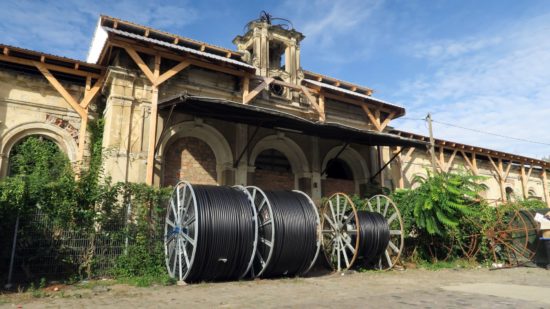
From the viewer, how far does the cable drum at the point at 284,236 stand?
29.2 ft

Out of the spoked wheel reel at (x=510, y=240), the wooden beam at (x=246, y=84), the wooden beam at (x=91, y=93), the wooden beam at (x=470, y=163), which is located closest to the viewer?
the wooden beam at (x=91, y=93)

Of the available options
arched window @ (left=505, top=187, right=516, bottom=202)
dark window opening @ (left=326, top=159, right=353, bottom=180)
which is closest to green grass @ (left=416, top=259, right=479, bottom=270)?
dark window opening @ (left=326, top=159, right=353, bottom=180)

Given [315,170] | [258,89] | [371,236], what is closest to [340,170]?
[315,170]

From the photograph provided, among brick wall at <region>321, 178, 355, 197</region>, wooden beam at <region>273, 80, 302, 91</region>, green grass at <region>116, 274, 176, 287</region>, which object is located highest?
wooden beam at <region>273, 80, 302, 91</region>

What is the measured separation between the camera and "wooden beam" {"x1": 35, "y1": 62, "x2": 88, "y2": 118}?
11.9 metres

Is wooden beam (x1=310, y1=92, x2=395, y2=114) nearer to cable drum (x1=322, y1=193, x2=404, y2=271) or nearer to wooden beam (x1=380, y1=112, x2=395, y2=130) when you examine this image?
wooden beam (x1=380, y1=112, x2=395, y2=130)

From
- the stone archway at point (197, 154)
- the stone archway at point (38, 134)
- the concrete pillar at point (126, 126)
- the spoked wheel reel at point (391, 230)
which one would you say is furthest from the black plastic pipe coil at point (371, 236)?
the stone archway at point (38, 134)

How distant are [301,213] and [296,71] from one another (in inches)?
341

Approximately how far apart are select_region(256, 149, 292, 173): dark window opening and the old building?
0.05 metres

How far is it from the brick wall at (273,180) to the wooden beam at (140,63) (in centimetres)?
519

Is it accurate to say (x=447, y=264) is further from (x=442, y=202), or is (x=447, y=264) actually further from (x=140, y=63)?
(x=140, y=63)

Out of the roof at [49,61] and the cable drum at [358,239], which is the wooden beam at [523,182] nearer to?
the cable drum at [358,239]

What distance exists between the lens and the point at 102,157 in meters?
11.5

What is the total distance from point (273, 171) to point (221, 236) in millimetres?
Answer: 7381
